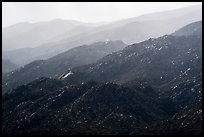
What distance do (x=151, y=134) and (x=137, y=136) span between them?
6.85 meters

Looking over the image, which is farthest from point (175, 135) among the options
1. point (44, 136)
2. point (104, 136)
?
point (44, 136)

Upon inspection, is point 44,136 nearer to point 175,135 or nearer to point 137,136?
point 137,136

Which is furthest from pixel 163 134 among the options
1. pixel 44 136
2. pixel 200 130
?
pixel 44 136

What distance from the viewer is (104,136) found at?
199 metres

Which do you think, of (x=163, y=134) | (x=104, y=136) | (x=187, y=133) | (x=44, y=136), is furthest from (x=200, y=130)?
(x=44, y=136)

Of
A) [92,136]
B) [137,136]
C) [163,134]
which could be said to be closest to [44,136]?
[92,136]

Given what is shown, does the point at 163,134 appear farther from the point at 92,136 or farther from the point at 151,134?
the point at 92,136

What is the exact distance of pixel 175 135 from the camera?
19225 centimetres

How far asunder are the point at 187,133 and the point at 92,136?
45870 millimetres

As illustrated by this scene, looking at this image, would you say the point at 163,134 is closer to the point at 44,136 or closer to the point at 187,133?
the point at 187,133

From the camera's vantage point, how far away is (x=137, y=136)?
198 metres

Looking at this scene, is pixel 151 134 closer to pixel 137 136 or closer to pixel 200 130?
pixel 137 136

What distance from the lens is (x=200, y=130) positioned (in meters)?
191

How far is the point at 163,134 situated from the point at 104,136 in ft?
94.7
